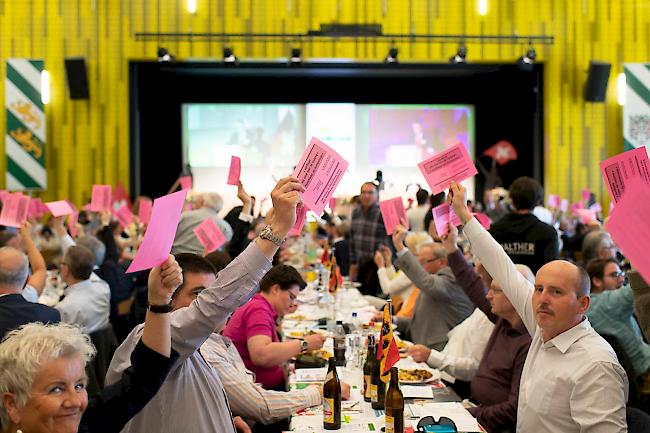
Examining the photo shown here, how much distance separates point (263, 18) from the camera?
533 inches

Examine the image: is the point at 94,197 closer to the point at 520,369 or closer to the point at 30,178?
the point at 520,369

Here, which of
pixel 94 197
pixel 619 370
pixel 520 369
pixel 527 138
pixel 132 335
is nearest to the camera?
pixel 132 335

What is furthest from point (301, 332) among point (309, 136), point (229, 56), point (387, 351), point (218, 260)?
→ point (309, 136)

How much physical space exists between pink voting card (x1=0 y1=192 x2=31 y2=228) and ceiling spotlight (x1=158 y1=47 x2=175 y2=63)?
23.5 feet

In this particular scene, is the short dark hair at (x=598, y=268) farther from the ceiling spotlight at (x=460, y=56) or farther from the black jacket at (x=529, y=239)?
the ceiling spotlight at (x=460, y=56)

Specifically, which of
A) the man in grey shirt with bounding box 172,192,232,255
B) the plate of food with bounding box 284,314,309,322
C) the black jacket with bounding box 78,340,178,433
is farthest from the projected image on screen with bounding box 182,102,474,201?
the black jacket with bounding box 78,340,178,433

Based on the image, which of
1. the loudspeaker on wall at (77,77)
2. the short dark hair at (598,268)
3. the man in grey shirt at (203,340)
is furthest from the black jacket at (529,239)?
the loudspeaker on wall at (77,77)

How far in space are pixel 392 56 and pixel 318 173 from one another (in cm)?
1041

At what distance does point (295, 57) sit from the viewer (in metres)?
12.8

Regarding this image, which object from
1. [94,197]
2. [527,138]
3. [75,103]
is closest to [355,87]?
[527,138]

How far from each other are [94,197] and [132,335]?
476 centimetres

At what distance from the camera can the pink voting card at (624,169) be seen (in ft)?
8.71

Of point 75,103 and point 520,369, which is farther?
point 75,103

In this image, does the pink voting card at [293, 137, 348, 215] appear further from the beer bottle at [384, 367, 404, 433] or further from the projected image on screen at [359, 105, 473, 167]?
the projected image on screen at [359, 105, 473, 167]
